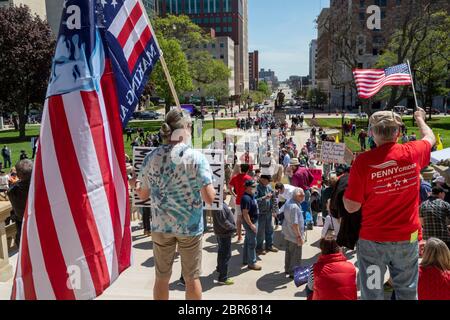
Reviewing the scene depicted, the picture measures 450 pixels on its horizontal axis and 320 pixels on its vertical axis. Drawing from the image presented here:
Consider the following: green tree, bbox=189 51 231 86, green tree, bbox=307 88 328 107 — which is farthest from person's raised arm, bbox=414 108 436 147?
green tree, bbox=307 88 328 107

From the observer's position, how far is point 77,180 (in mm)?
3090

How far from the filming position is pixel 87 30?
10.6 feet

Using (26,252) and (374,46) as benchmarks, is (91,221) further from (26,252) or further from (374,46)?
(374,46)

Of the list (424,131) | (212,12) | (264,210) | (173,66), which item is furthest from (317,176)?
(212,12)

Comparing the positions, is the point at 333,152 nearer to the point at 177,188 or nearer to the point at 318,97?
the point at 177,188

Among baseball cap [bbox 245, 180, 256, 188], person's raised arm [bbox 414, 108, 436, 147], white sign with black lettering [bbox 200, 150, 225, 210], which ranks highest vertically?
person's raised arm [bbox 414, 108, 436, 147]

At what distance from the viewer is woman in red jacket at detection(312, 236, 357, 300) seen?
12.9ft

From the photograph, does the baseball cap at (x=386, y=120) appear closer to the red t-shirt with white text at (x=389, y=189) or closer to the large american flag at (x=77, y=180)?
the red t-shirt with white text at (x=389, y=189)

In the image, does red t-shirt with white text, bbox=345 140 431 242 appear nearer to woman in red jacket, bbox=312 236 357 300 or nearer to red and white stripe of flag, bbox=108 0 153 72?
woman in red jacket, bbox=312 236 357 300

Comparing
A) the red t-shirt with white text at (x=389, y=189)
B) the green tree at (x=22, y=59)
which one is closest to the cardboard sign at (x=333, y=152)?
the red t-shirt with white text at (x=389, y=189)

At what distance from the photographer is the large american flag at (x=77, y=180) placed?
3049mm

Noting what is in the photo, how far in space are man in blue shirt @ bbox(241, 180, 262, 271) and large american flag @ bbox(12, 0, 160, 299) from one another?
4.34m
